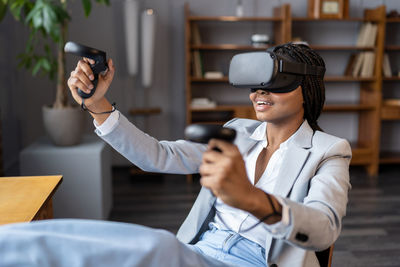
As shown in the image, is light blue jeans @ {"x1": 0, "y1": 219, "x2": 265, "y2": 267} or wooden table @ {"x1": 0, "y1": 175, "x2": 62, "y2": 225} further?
wooden table @ {"x1": 0, "y1": 175, "x2": 62, "y2": 225}

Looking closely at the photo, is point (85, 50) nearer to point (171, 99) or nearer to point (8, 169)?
point (8, 169)

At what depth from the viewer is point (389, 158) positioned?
15.3ft

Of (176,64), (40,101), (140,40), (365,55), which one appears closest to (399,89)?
(365,55)

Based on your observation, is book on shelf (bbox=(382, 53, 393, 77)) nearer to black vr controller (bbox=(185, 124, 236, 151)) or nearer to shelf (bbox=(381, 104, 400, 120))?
shelf (bbox=(381, 104, 400, 120))

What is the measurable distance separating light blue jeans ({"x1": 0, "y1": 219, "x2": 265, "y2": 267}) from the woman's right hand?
18.3 inches

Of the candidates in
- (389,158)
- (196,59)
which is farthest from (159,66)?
(389,158)

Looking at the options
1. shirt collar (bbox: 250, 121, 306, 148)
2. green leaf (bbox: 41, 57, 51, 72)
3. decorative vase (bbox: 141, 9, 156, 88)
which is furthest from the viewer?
decorative vase (bbox: 141, 9, 156, 88)

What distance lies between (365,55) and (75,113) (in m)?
3.03

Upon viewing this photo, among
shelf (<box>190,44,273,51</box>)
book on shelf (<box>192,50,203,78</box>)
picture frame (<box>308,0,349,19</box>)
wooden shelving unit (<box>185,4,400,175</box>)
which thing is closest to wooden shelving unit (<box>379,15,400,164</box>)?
wooden shelving unit (<box>185,4,400,175</box>)

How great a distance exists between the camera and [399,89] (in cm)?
493

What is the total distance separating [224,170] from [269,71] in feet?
1.52

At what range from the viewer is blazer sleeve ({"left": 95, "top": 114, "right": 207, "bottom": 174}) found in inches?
48.6

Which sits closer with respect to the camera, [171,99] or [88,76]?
[88,76]

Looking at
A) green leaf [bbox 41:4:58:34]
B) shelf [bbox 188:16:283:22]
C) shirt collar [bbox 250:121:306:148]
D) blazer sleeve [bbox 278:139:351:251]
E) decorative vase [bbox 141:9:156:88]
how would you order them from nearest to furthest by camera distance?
blazer sleeve [bbox 278:139:351:251] < shirt collar [bbox 250:121:306:148] < green leaf [bbox 41:4:58:34] < decorative vase [bbox 141:9:156:88] < shelf [bbox 188:16:283:22]
